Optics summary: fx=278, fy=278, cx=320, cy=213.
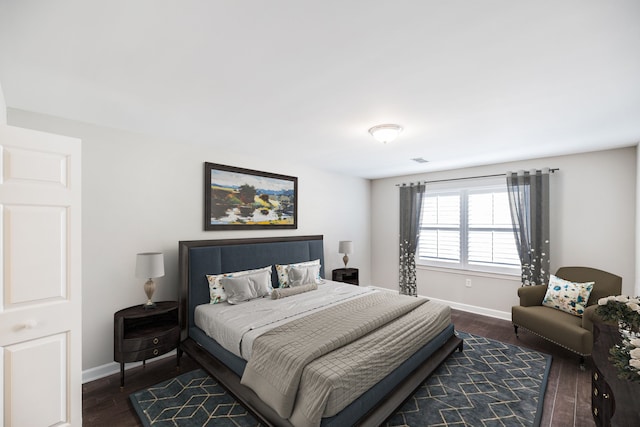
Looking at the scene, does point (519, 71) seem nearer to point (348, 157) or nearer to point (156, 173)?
point (348, 157)

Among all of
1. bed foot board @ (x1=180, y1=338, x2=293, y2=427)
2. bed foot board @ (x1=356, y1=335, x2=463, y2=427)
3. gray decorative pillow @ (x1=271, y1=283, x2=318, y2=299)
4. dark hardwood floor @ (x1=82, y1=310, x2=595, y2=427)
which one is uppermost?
gray decorative pillow @ (x1=271, y1=283, x2=318, y2=299)

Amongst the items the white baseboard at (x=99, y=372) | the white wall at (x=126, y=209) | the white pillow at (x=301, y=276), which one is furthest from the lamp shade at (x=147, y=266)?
the white pillow at (x=301, y=276)

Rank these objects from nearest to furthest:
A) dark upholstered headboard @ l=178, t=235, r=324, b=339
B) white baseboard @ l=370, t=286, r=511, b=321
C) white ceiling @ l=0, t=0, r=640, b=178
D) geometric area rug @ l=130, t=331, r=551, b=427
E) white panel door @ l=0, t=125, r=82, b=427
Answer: white ceiling @ l=0, t=0, r=640, b=178 → white panel door @ l=0, t=125, r=82, b=427 → geometric area rug @ l=130, t=331, r=551, b=427 → dark upholstered headboard @ l=178, t=235, r=324, b=339 → white baseboard @ l=370, t=286, r=511, b=321

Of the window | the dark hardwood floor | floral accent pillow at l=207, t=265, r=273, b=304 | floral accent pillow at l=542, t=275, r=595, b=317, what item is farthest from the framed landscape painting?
floral accent pillow at l=542, t=275, r=595, b=317

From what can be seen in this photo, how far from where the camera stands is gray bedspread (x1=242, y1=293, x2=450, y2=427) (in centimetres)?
177

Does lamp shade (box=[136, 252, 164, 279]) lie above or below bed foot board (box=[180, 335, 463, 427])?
above

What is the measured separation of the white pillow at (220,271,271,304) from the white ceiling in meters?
1.67

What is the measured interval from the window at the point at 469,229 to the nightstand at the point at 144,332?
13.9 feet

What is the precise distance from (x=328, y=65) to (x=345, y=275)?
3.82 m

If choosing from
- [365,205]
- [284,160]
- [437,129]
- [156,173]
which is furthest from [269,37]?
[365,205]

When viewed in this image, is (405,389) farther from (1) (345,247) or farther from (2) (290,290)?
(1) (345,247)

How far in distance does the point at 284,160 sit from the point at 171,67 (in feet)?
8.57

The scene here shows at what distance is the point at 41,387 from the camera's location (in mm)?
1706

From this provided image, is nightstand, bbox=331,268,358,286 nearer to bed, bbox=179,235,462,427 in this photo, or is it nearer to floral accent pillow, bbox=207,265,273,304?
bed, bbox=179,235,462,427
